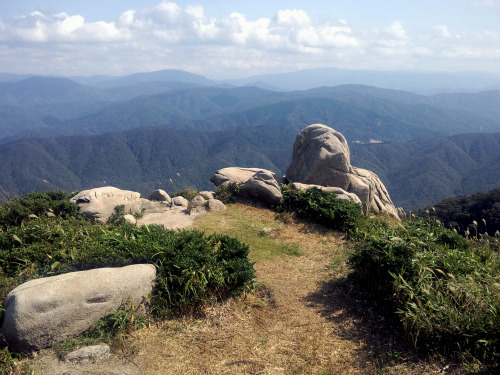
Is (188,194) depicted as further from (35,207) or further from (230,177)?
(35,207)

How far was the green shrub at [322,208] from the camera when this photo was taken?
12.1m

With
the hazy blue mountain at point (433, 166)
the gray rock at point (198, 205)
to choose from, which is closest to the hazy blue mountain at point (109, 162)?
the hazy blue mountain at point (433, 166)

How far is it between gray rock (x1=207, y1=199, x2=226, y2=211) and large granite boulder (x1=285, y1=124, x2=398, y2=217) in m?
6.89

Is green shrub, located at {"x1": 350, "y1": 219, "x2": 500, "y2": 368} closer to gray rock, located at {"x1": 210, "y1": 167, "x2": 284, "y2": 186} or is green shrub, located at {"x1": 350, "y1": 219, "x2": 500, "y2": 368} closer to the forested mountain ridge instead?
gray rock, located at {"x1": 210, "y1": 167, "x2": 284, "y2": 186}

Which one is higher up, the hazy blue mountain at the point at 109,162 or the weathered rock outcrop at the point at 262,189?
the weathered rock outcrop at the point at 262,189

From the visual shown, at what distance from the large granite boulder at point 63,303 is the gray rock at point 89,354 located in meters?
0.49

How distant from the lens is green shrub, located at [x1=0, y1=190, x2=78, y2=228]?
1111cm

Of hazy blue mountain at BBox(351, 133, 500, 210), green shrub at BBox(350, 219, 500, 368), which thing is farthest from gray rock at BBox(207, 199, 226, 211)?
hazy blue mountain at BBox(351, 133, 500, 210)

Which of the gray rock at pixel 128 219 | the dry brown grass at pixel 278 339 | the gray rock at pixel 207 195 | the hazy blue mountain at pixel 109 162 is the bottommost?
the hazy blue mountain at pixel 109 162

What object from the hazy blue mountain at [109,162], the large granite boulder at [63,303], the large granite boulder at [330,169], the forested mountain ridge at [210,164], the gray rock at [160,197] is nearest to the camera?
the large granite boulder at [63,303]

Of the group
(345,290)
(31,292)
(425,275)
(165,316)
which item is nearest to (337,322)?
(345,290)

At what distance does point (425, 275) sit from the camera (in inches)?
253

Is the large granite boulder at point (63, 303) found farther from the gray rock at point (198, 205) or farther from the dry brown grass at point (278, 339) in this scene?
the gray rock at point (198, 205)

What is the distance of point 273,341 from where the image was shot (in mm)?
6164
